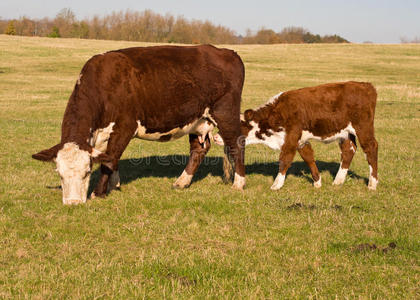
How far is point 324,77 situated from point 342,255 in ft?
107

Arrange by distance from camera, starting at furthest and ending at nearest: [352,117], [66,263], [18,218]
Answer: [352,117], [18,218], [66,263]

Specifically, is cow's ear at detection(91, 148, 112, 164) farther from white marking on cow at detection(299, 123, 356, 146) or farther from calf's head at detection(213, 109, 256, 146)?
white marking on cow at detection(299, 123, 356, 146)

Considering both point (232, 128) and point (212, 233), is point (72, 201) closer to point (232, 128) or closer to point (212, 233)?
point (212, 233)

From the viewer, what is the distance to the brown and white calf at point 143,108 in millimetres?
6863

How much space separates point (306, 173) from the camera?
9.93 m

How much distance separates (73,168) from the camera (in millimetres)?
6680

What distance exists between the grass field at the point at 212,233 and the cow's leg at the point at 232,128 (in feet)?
1.37

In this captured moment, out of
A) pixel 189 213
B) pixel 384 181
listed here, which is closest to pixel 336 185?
pixel 384 181

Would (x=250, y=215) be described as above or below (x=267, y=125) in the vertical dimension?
below

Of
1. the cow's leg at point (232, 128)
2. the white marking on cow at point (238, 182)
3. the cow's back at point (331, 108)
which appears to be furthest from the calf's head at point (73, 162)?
the cow's back at point (331, 108)

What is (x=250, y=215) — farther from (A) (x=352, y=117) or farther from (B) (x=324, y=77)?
(B) (x=324, y=77)

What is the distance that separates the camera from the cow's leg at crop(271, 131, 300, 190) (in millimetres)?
8469

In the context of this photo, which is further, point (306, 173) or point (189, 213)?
point (306, 173)

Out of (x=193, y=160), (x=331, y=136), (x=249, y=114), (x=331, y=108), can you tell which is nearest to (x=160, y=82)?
(x=193, y=160)
